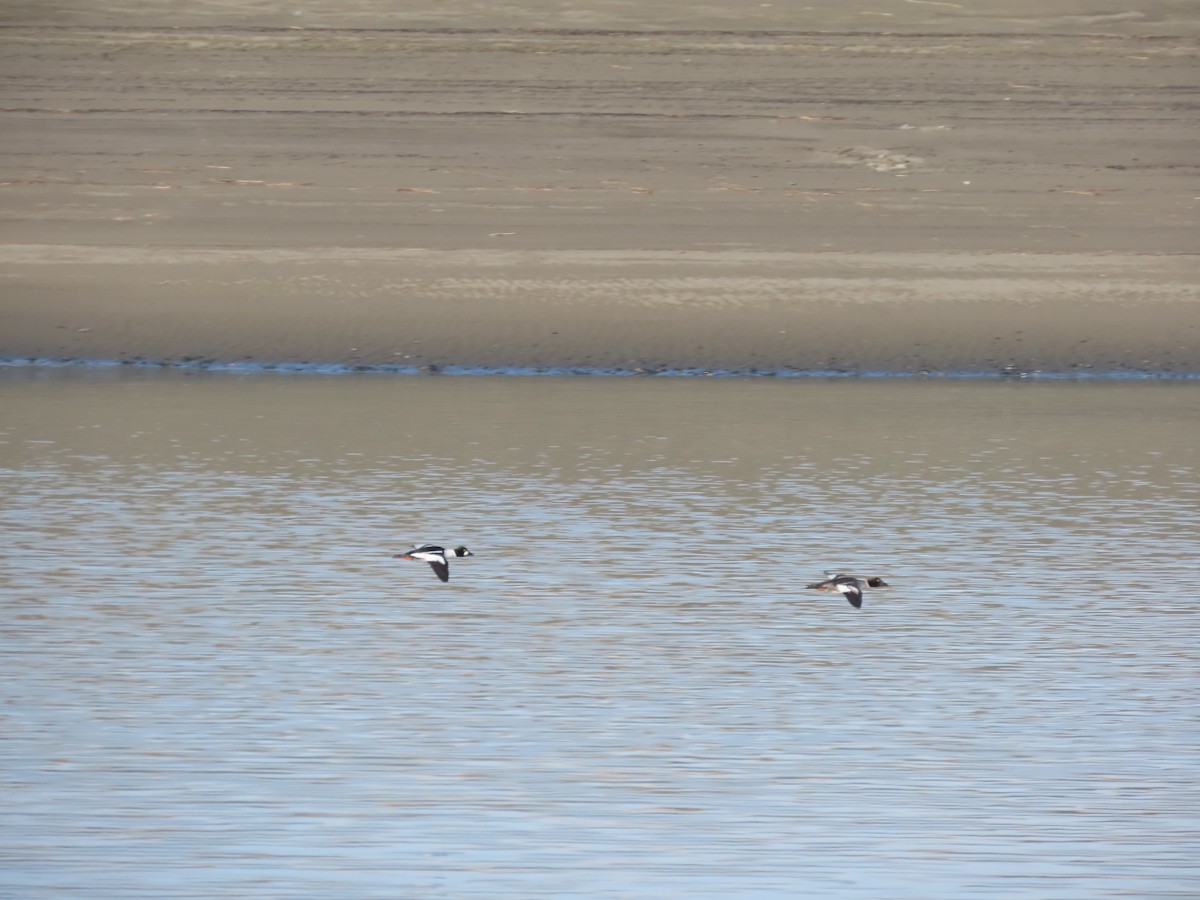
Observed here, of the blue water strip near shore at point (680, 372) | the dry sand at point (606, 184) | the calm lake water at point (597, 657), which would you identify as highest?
the dry sand at point (606, 184)

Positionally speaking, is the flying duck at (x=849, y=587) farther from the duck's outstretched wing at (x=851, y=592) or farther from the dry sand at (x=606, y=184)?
the dry sand at (x=606, y=184)

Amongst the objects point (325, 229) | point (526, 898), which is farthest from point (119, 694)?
point (325, 229)

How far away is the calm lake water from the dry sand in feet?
7.37

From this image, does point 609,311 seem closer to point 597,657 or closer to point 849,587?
point 849,587

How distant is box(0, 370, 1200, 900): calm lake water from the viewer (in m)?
5.87

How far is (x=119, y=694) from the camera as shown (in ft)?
25.3

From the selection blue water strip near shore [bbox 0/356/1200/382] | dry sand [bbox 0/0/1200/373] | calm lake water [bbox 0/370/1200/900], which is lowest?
calm lake water [bbox 0/370/1200/900]

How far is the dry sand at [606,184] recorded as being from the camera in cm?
1842

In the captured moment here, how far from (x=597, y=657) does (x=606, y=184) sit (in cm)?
1186

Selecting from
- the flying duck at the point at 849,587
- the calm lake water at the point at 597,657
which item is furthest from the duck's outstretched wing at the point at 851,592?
the calm lake water at the point at 597,657

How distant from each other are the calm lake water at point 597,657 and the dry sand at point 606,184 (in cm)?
225

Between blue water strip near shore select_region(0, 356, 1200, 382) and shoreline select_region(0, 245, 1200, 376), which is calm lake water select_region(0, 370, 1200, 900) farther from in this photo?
shoreline select_region(0, 245, 1200, 376)

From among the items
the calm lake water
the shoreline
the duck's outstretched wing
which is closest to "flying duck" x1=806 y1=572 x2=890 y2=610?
the duck's outstretched wing

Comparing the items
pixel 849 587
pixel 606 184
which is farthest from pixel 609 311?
pixel 849 587
